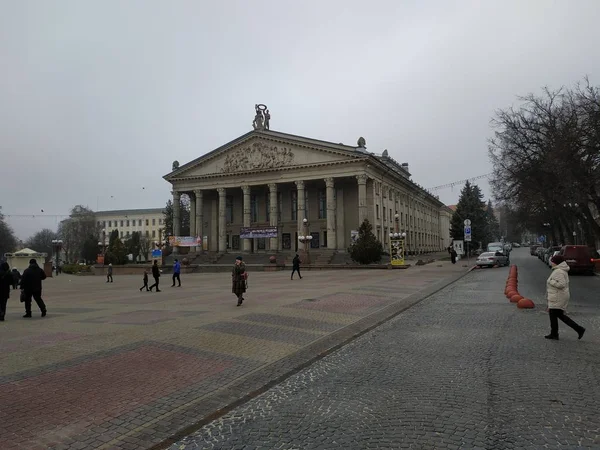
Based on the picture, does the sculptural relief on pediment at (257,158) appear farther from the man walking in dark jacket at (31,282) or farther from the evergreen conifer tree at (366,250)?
the man walking in dark jacket at (31,282)

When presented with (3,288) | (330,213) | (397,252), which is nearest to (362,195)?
(330,213)

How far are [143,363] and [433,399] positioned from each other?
469 centimetres

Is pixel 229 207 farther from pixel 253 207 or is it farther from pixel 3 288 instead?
pixel 3 288

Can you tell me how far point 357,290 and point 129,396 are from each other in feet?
49.0

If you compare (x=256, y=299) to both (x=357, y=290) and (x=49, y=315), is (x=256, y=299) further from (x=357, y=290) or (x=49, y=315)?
(x=49, y=315)

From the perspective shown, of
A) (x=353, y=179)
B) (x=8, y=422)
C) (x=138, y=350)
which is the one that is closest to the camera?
(x=8, y=422)

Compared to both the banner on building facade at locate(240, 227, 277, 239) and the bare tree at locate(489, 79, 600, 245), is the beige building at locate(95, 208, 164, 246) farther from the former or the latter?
the bare tree at locate(489, 79, 600, 245)

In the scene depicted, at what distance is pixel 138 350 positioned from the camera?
839 cm

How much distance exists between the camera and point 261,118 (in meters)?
65.9

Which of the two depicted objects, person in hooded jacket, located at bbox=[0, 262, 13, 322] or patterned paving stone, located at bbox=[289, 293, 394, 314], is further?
patterned paving stone, located at bbox=[289, 293, 394, 314]

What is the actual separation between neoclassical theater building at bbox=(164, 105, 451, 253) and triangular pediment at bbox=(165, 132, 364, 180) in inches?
5.3

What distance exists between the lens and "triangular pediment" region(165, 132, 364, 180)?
2363 inches

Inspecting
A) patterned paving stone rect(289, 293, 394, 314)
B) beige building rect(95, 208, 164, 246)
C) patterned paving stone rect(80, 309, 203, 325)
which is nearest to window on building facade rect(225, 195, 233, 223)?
patterned paving stone rect(289, 293, 394, 314)

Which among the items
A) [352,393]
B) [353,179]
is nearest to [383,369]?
[352,393]
